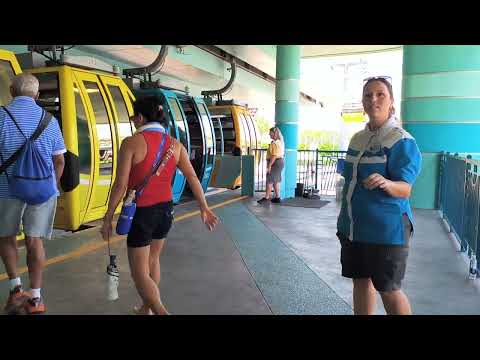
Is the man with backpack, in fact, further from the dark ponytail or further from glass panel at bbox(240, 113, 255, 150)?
glass panel at bbox(240, 113, 255, 150)

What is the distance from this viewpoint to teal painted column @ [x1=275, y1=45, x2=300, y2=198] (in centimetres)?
1136

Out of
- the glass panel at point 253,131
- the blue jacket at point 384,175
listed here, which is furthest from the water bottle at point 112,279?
the glass panel at point 253,131

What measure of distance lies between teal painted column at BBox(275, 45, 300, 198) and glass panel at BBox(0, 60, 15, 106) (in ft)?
23.3

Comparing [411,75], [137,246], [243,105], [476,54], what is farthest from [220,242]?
[243,105]

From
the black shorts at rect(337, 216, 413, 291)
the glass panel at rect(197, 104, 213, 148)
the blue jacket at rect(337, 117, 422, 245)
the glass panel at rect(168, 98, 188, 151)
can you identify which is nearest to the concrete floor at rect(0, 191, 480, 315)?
the black shorts at rect(337, 216, 413, 291)

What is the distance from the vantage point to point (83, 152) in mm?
6234

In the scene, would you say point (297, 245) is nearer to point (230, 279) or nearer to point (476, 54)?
point (230, 279)

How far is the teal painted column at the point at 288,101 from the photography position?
37.3 ft

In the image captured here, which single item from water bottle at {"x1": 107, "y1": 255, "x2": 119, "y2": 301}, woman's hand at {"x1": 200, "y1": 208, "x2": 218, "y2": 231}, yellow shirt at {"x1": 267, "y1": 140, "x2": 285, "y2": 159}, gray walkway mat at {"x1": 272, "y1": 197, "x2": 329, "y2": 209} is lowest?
gray walkway mat at {"x1": 272, "y1": 197, "x2": 329, "y2": 209}

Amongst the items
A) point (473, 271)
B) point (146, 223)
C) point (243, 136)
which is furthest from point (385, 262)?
point (243, 136)

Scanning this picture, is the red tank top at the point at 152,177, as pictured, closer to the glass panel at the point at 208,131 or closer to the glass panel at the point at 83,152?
the glass panel at the point at 83,152

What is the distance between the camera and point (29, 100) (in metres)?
3.47

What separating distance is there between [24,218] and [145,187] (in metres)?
1.19

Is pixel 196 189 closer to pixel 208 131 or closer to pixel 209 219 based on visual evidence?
pixel 209 219
